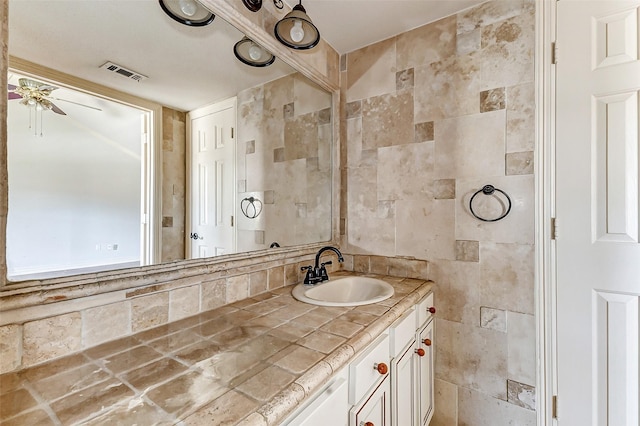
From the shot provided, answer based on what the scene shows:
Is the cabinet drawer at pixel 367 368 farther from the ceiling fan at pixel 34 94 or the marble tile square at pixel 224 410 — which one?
the ceiling fan at pixel 34 94

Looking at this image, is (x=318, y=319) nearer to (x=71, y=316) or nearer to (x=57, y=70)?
(x=71, y=316)

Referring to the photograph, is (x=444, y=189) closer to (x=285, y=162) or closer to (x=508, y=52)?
(x=508, y=52)

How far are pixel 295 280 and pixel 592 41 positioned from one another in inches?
68.9

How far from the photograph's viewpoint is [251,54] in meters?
1.32

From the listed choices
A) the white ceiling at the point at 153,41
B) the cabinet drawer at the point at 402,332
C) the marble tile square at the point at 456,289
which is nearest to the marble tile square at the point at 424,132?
the white ceiling at the point at 153,41

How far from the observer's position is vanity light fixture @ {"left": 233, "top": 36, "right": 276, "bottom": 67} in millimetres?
1262

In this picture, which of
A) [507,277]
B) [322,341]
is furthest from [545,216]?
[322,341]

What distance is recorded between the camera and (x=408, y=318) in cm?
122

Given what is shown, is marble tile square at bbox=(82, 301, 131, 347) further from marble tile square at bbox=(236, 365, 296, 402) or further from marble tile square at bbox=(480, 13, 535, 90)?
marble tile square at bbox=(480, 13, 535, 90)

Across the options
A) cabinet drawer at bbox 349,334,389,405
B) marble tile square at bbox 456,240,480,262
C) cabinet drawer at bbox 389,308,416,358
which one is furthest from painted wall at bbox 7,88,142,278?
marble tile square at bbox 456,240,480,262

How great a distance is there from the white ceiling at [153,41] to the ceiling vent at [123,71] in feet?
0.04

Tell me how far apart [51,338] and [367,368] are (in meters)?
0.87

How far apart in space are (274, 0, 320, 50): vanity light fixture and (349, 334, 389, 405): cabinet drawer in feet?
4.27

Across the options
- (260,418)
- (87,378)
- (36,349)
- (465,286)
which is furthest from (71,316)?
(465,286)
